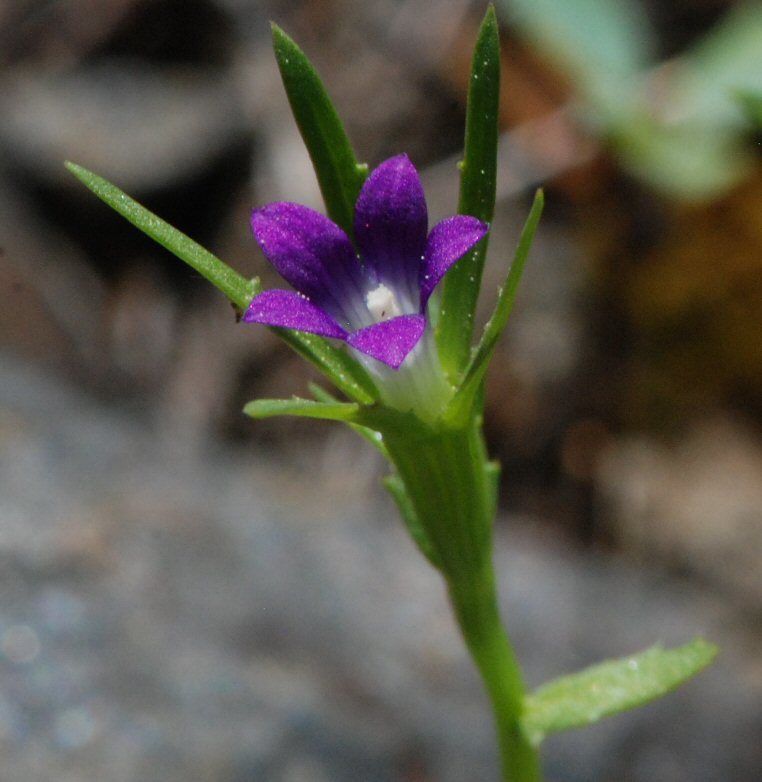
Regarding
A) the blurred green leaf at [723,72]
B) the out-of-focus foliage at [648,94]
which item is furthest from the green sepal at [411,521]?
the out-of-focus foliage at [648,94]

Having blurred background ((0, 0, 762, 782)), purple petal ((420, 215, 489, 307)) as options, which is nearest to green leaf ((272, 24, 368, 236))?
purple petal ((420, 215, 489, 307))

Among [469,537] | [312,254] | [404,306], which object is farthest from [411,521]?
[312,254]

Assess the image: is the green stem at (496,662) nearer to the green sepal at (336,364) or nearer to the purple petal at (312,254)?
the green sepal at (336,364)

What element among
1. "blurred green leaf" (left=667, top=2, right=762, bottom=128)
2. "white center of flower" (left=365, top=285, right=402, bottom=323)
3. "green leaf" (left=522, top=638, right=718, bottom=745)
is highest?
"blurred green leaf" (left=667, top=2, right=762, bottom=128)

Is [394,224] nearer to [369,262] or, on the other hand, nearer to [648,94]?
[369,262]

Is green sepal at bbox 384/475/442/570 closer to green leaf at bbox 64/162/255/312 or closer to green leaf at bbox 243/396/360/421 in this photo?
green leaf at bbox 243/396/360/421

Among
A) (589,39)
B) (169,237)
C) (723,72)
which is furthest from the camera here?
(589,39)
